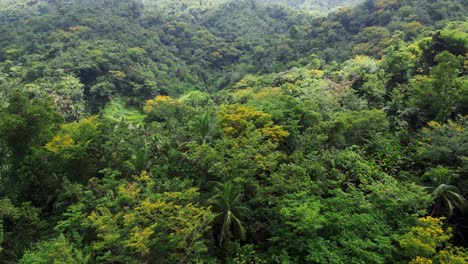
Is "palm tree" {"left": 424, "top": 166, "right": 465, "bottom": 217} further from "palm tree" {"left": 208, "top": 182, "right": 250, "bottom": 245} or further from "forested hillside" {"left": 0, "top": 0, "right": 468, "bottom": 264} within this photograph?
"palm tree" {"left": 208, "top": 182, "right": 250, "bottom": 245}

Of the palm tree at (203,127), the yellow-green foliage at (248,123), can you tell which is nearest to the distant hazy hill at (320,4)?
the yellow-green foliage at (248,123)

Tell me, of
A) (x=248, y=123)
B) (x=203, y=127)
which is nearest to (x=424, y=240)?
(x=248, y=123)

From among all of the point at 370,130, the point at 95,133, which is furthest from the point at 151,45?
the point at 370,130

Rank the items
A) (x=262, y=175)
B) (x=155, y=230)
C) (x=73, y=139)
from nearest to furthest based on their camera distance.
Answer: (x=155, y=230)
(x=262, y=175)
(x=73, y=139)

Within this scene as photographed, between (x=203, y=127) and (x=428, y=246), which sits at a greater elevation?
(x=428, y=246)

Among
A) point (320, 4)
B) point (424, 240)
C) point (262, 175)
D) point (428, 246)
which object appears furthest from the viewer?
point (320, 4)

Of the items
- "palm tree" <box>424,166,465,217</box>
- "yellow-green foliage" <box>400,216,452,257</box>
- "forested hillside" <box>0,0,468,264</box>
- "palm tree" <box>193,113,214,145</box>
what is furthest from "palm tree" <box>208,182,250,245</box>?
"palm tree" <box>424,166,465,217</box>

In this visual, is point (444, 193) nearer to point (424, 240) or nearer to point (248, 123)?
point (424, 240)
